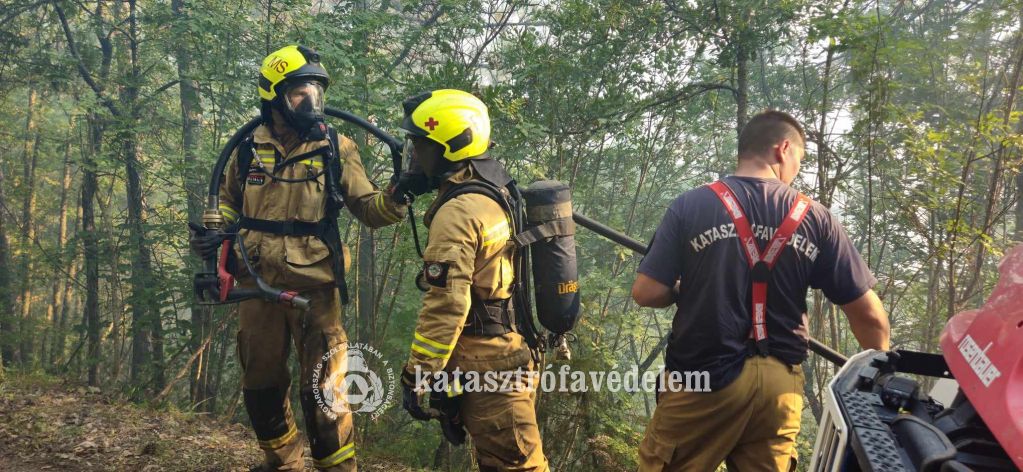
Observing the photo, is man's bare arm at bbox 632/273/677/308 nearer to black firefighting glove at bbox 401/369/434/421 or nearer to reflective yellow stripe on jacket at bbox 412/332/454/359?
reflective yellow stripe on jacket at bbox 412/332/454/359

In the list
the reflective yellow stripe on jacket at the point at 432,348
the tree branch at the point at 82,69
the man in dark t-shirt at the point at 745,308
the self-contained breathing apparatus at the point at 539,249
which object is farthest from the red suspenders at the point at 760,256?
the tree branch at the point at 82,69

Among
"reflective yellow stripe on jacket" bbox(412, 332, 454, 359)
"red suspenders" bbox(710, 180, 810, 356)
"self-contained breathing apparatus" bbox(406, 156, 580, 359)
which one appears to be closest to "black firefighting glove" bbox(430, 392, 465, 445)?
"reflective yellow stripe on jacket" bbox(412, 332, 454, 359)

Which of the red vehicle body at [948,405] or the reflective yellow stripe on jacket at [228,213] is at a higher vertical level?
the reflective yellow stripe on jacket at [228,213]

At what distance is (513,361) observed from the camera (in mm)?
2898

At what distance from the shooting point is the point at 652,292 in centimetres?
251

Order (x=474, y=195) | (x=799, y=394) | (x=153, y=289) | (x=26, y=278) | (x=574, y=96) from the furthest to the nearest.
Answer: (x=26, y=278) < (x=153, y=289) < (x=574, y=96) < (x=474, y=195) < (x=799, y=394)

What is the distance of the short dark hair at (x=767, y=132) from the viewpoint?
252cm

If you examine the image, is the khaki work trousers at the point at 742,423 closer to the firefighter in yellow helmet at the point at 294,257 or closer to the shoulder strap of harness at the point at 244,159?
the firefighter in yellow helmet at the point at 294,257

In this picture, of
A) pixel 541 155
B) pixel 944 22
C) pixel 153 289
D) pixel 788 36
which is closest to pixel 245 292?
pixel 541 155

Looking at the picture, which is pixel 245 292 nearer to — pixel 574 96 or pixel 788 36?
pixel 574 96

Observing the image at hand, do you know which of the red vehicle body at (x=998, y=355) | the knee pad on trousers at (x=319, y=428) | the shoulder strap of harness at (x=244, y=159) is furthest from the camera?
the shoulder strap of harness at (x=244, y=159)

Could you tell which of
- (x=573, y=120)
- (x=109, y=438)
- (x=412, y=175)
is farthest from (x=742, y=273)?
(x=573, y=120)

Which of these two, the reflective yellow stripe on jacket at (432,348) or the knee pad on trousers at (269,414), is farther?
the knee pad on trousers at (269,414)

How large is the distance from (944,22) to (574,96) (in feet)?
34.2
